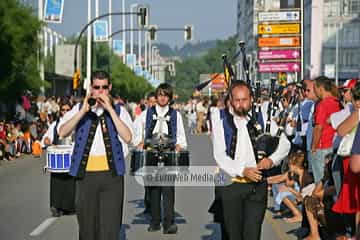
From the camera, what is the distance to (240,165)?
7.17 m

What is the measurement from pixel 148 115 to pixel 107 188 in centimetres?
359

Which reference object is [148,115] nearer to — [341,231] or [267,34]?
[341,231]

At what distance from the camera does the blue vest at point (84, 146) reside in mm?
7590

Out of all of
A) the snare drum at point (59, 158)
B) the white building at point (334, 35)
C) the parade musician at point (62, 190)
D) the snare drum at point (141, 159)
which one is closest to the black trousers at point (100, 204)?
the snare drum at point (141, 159)

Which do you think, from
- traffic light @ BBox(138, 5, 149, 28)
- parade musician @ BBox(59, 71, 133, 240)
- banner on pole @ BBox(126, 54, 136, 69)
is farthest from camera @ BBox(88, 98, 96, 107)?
banner on pole @ BBox(126, 54, 136, 69)

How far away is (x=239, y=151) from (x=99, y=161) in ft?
4.43

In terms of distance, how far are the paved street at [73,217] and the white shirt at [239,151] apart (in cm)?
359

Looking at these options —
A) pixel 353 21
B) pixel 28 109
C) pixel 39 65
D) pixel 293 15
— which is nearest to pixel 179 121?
pixel 28 109

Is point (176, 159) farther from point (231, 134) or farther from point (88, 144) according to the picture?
point (231, 134)

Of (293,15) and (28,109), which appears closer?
(28,109)

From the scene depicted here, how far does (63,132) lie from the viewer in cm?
759

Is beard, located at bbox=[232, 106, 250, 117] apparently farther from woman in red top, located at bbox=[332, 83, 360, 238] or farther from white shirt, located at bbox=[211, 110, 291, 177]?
woman in red top, located at bbox=[332, 83, 360, 238]

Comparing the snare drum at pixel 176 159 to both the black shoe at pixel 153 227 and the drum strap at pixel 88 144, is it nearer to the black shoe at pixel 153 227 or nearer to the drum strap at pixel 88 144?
the black shoe at pixel 153 227

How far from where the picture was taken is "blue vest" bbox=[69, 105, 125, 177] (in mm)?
7590
